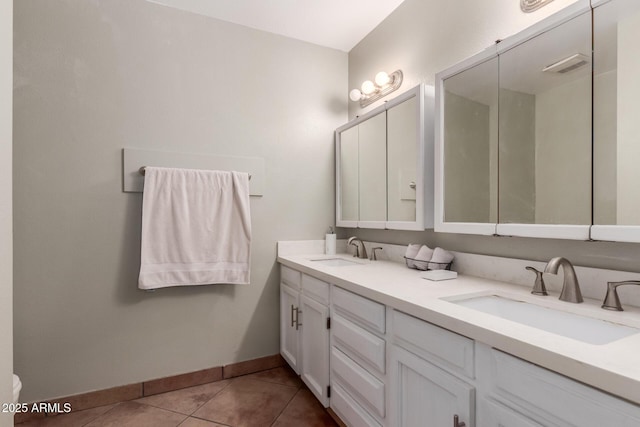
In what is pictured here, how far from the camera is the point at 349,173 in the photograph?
92.3 inches

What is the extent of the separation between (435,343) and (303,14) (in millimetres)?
2055

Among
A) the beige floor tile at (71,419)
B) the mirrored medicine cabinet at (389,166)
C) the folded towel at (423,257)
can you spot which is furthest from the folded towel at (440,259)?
the beige floor tile at (71,419)

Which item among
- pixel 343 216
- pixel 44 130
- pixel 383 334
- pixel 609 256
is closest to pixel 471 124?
pixel 609 256

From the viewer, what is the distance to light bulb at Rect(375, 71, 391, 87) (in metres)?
2.05

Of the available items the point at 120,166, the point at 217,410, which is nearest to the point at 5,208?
the point at 120,166

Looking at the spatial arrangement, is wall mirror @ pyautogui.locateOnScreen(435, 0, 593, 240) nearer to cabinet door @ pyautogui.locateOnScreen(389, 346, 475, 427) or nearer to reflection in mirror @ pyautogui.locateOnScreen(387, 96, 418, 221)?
reflection in mirror @ pyautogui.locateOnScreen(387, 96, 418, 221)

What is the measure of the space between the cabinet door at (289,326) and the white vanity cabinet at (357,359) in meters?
0.48

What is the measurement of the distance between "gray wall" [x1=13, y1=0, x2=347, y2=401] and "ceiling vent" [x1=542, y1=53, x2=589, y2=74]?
1561 millimetres

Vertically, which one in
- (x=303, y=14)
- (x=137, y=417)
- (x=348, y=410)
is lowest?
(x=137, y=417)

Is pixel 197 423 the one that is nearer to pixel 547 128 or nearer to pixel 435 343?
pixel 435 343

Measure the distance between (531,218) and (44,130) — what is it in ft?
7.70

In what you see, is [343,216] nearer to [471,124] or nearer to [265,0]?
[471,124]

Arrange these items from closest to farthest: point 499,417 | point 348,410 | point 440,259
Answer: point 499,417, point 348,410, point 440,259

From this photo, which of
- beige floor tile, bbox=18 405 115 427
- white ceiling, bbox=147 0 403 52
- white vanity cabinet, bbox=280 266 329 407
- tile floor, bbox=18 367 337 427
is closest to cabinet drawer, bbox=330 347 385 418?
white vanity cabinet, bbox=280 266 329 407
